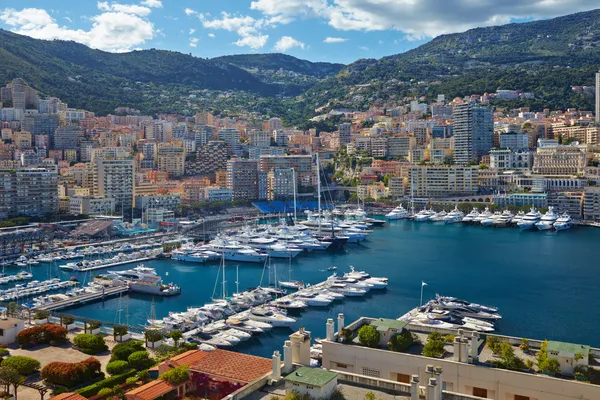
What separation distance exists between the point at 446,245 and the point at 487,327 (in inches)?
849

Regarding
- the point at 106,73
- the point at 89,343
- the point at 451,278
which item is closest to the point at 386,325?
the point at 89,343

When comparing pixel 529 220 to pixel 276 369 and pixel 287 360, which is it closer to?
pixel 287 360

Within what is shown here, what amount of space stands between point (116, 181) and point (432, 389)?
53.3 meters

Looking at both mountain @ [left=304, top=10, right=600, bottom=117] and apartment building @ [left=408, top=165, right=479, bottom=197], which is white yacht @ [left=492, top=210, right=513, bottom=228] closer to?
apartment building @ [left=408, top=165, right=479, bottom=197]

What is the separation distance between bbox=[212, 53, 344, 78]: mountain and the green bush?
169m

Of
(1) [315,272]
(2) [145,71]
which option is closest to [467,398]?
(1) [315,272]

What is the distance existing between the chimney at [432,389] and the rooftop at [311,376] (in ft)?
4.50

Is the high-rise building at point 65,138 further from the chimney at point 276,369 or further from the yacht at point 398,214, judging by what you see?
the chimney at point 276,369

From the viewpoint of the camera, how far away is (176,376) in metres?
11.5

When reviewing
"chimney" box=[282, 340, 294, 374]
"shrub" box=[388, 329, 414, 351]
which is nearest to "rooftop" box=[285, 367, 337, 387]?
"chimney" box=[282, 340, 294, 374]

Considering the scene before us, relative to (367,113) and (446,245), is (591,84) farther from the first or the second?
(446,245)

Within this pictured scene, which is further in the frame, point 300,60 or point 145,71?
point 300,60

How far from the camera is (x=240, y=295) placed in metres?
26.1

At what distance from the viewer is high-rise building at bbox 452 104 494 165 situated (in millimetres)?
75438
